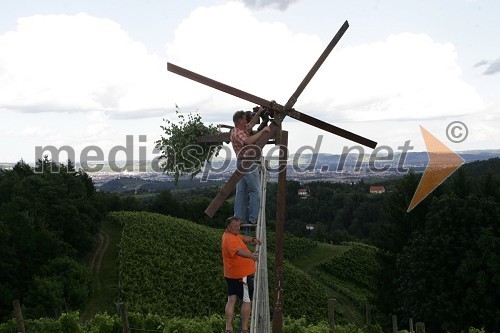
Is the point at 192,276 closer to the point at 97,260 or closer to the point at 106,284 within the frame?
the point at 106,284

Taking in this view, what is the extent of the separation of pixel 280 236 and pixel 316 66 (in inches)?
103

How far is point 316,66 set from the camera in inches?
332

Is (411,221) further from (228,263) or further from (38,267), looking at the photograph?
(228,263)

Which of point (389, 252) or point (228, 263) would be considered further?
point (389, 252)

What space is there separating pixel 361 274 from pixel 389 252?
22.2 metres

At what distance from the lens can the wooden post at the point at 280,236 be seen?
25.2ft

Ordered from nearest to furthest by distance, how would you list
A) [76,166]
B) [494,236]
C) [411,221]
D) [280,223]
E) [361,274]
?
[280,223] < [494,236] < [411,221] < [361,274] < [76,166]

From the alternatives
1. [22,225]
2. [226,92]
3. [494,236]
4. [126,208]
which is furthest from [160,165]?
[126,208]

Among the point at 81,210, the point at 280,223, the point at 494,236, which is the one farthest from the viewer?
the point at 81,210

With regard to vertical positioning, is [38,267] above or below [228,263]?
below

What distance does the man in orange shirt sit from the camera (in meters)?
7.86

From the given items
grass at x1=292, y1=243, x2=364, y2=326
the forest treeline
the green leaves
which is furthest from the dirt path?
the green leaves

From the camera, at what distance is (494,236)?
29312 mm

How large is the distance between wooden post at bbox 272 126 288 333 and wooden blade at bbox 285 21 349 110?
20.5 inches
